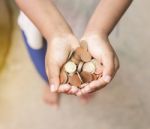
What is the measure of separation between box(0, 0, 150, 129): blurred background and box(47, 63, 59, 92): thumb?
47cm

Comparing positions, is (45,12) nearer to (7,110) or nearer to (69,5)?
(69,5)

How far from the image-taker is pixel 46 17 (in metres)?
0.84

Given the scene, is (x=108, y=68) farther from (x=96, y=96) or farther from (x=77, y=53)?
(x=96, y=96)

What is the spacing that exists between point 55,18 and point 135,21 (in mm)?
580

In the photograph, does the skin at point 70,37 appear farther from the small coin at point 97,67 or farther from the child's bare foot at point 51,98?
the child's bare foot at point 51,98

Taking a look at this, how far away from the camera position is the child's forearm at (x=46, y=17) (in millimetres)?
829

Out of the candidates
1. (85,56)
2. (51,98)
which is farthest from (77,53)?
(51,98)

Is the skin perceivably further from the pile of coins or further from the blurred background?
the blurred background

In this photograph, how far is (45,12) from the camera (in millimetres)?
843

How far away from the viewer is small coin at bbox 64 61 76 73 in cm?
77

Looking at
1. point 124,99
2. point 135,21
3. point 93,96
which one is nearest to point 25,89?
point 93,96

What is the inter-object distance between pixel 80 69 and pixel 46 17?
0.15 meters

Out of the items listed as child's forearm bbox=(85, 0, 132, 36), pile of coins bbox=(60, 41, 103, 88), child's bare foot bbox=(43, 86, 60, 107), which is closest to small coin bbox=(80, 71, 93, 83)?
pile of coins bbox=(60, 41, 103, 88)

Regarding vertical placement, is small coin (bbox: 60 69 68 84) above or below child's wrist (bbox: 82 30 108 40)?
below
